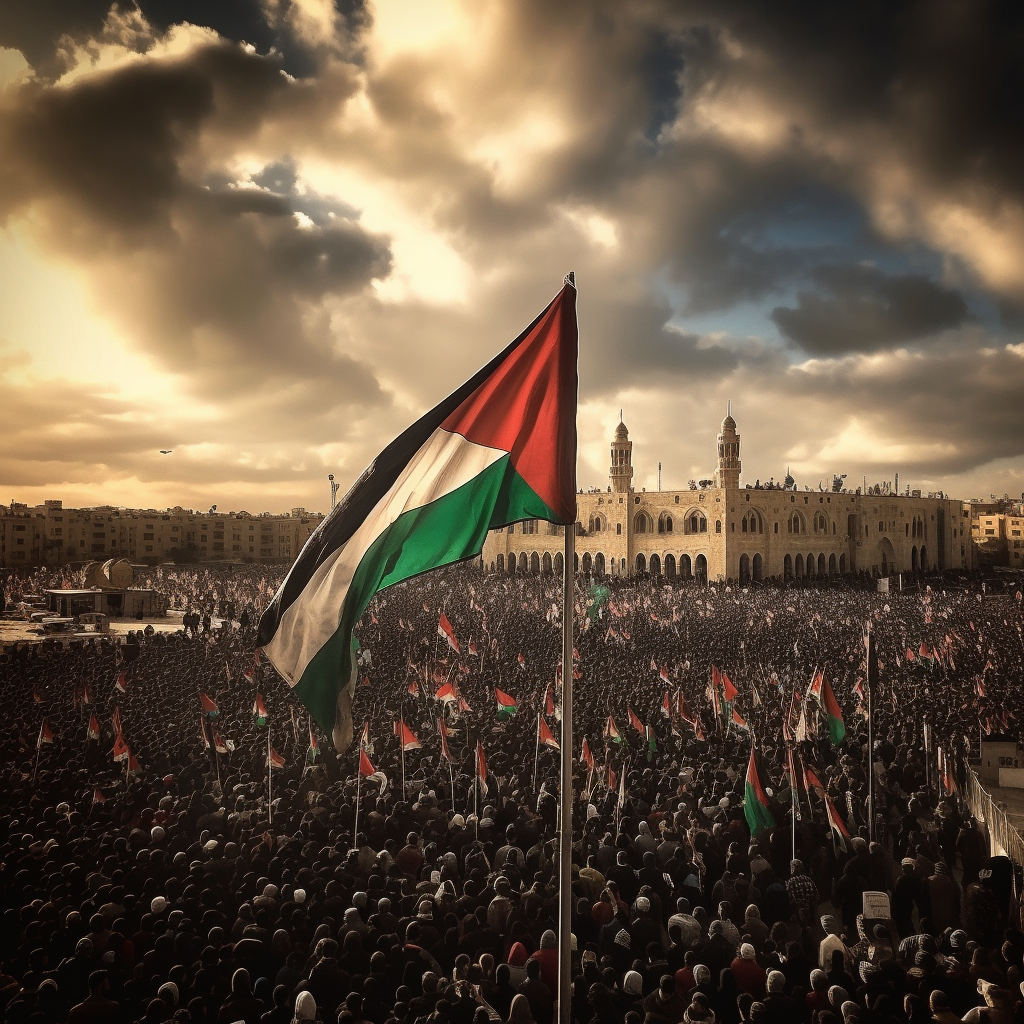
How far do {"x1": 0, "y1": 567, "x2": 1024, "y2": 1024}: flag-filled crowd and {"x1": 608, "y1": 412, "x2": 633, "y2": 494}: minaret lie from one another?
4470 cm

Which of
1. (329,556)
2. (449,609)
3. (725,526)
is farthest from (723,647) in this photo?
(725,526)

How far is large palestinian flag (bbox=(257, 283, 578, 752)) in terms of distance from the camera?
185 inches

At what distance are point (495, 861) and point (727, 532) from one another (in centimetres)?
4942

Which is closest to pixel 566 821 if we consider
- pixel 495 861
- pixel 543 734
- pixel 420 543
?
pixel 420 543

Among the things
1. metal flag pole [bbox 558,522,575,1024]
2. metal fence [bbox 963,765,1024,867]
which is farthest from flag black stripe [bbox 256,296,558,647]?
metal fence [bbox 963,765,1024,867]

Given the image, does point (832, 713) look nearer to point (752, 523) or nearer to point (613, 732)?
point (613, 732)

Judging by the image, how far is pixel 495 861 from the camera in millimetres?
8336

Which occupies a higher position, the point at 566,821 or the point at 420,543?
the point at 420,543

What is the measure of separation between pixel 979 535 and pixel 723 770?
10309 cm

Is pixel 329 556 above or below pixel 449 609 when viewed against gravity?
above

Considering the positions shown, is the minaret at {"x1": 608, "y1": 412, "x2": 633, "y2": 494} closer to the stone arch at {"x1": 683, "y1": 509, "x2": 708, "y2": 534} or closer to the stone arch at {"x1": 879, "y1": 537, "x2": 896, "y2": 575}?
the stone arch at {"x1": 683, "y1": 509, "x2": 708, "y2": 534}

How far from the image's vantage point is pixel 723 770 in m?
11.3

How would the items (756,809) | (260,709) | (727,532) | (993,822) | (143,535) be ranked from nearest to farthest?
(756,809), (993,822), (260,709), (727,532), (143,535)

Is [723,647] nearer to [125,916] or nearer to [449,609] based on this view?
[449,609]
